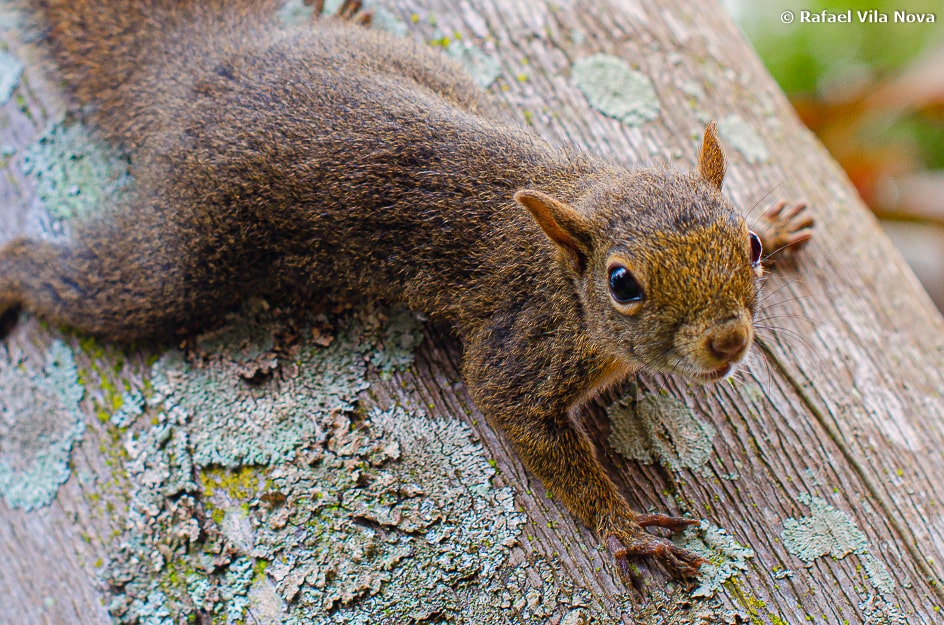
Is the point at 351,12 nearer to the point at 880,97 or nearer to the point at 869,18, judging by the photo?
the point at 880,97

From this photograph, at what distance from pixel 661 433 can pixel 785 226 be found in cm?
140

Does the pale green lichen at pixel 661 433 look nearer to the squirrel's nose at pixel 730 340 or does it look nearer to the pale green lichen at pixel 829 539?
the pale green lichen at pixel 829 539

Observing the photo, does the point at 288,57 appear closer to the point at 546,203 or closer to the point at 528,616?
the point at 546,203

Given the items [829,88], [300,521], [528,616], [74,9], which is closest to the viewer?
[528,616]

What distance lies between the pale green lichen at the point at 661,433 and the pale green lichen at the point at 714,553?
0.86 ft

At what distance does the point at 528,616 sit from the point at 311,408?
1.23 meters

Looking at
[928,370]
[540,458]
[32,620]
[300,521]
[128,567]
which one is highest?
[928,370]

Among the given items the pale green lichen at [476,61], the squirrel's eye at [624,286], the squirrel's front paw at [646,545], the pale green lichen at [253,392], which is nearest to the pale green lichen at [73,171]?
the pale green lichen at [253,392]

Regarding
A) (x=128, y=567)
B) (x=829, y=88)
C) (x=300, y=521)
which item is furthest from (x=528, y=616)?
(x=829, y=88)

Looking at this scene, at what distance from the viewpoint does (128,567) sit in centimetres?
329

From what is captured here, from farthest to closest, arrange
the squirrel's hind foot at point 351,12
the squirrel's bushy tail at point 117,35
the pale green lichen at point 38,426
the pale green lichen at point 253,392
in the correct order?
the squirrel's hind foot at point 351,12, the squirrel's bushy tail at point 117,35, the pale green lichen at point 38,426, the pale green lichen at point 253,392

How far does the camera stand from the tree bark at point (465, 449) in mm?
2990

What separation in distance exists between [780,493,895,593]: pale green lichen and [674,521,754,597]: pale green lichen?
0.64 ft

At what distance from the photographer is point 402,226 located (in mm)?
3604
